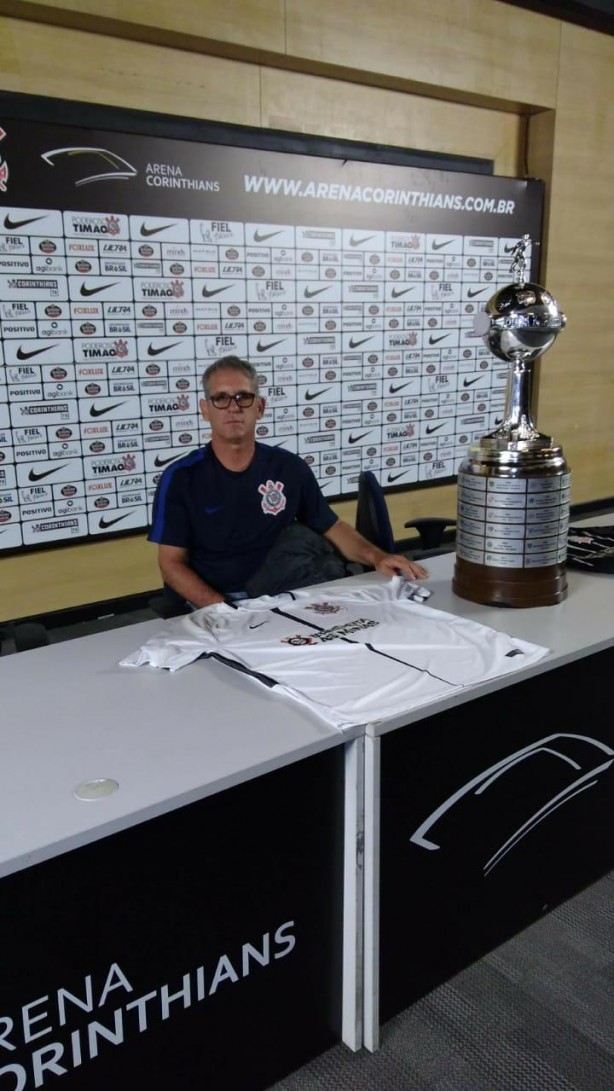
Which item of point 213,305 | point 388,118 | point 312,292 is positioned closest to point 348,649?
point 213,305

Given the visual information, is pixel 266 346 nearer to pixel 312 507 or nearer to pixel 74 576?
pixel 74 576

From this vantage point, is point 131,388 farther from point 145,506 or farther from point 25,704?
point 25,704

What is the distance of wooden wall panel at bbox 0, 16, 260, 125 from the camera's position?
9.19 ft

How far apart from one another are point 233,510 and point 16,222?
1.52m

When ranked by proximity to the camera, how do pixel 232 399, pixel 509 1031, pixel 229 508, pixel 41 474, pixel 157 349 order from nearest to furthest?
pixel 509 1031
pixel 232 399
pixel 229 508
pixel 41 474
pixel 157 349

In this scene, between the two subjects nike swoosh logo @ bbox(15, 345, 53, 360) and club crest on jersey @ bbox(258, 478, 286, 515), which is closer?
club crest on jersey @ bbox(258, 478, 286, 515)

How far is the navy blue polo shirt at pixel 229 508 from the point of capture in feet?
7.02

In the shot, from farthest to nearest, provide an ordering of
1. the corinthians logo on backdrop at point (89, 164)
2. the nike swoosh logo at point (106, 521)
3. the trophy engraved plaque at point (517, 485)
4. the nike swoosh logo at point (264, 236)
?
the nike swoosh logo at point (264, 236), the nike swoosh logo at point (106, 521), the corinthians logo on backdrop at point (89, 164), the trophy engraved plaque at point (517, 485)

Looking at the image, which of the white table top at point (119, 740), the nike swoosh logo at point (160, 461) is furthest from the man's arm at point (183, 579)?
the nike swoosh logo at point (160, 461)

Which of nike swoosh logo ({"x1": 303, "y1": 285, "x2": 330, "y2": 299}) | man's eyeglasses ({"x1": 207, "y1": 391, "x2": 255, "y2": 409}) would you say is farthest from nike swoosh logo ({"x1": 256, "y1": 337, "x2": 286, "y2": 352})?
man's eyeglasses ({"x1": 207, "y1": 391, "x2": 255, "y2": 409})

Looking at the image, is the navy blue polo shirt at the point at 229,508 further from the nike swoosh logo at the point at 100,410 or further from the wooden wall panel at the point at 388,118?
the wooden wall panel at the point at 388,118

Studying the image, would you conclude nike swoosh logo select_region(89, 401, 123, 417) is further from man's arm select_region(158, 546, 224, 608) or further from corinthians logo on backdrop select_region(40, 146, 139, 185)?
man's arm select_region(158, 546, 224, 608)

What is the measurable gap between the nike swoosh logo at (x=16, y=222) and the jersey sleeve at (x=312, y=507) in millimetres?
1472

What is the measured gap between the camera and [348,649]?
148 cm
